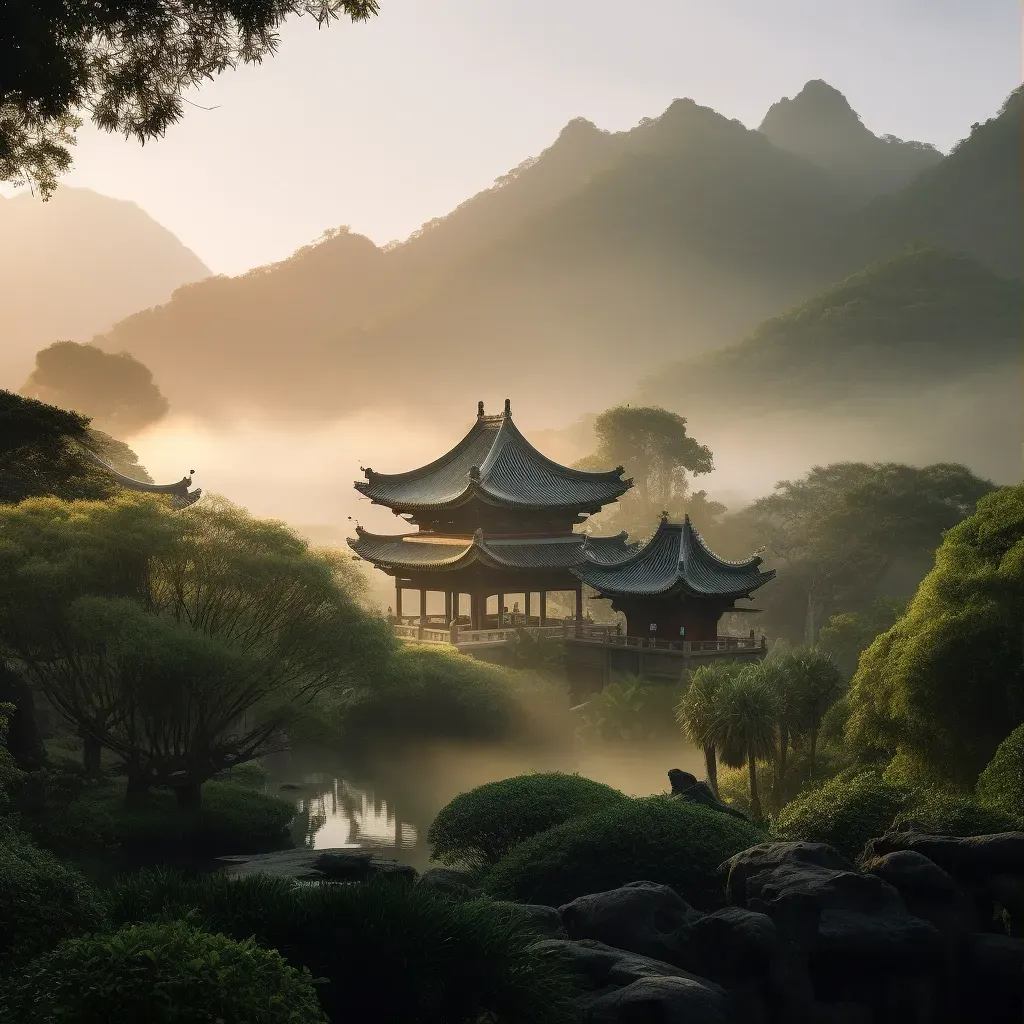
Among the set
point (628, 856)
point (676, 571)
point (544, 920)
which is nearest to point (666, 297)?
point (676, 571)

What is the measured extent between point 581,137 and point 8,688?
13311 centimetres

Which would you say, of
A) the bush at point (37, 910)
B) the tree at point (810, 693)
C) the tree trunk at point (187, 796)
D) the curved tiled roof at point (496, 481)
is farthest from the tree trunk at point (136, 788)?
the curved tiled roof at point (496, 481)

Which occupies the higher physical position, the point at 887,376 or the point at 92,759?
the point at 887,376

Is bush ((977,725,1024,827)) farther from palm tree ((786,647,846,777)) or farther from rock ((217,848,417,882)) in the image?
palm tree ((786,647,846,777))

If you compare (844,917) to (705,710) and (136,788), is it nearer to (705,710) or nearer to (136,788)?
(705,710)

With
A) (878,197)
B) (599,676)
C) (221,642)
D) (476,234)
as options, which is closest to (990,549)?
(221,642)

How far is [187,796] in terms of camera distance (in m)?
21.1

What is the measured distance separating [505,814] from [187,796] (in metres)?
7.17

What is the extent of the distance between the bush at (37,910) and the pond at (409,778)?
12002mm

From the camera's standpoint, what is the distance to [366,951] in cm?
803

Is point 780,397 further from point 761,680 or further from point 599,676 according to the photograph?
point 761,680

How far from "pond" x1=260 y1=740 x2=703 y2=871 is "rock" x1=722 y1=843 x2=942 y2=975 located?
428 inches

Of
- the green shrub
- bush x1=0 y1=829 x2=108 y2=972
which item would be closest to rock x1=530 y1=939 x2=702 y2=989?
bush x1=0 y1=829 x2=108 y2=972

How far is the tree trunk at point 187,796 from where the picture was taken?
21062mm
